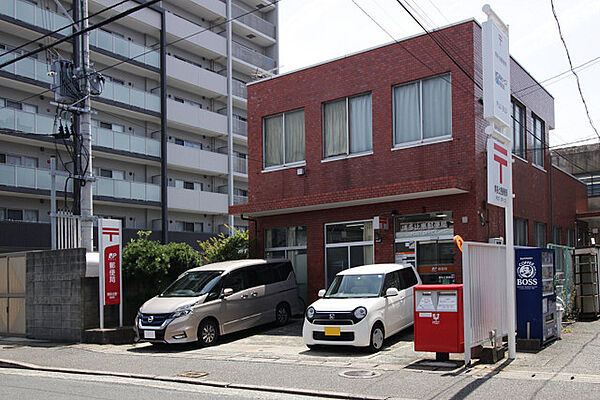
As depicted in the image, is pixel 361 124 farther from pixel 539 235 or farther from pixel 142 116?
pixel 142 116

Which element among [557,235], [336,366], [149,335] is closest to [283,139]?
[149,335]

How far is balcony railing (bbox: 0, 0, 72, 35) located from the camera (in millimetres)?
28109

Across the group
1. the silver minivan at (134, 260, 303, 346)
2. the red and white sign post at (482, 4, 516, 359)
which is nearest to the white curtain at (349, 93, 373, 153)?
the silver minivan at (134, 260, 303, 346)

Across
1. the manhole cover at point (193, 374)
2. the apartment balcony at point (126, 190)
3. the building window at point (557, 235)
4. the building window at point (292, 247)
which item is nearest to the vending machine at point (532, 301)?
the manhole cover at point (193, 374)

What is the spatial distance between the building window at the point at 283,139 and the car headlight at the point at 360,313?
25.4ft

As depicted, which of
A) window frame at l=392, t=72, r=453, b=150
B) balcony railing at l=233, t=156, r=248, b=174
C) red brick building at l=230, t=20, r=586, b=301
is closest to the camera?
red brick building at l=230, t=20, r=586, b=301

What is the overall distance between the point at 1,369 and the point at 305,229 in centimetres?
893

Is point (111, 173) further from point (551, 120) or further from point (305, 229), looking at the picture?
point (551, 120)

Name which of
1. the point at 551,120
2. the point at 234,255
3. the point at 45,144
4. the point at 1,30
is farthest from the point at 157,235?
the point at 551,120

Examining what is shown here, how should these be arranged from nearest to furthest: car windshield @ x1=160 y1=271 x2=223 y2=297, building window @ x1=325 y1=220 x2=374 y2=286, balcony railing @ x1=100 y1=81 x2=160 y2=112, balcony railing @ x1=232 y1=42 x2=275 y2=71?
car windshield @ x1=160 y1=271 x2=223 y2=297 < building window @ x1=325 y1=220 x2=374 y2=286 < balcony railing @ x1=100 y1=81 x2=160 y2=112 < balcony railing @ x1=232 y1=42 x2=275 y2=71

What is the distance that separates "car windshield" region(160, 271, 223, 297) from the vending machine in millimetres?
6900

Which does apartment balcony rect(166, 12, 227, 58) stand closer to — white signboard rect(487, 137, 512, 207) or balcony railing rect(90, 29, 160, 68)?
balcony railing rect(90, 29, 160, 68)

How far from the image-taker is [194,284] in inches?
579

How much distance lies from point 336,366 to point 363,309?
1507mm
